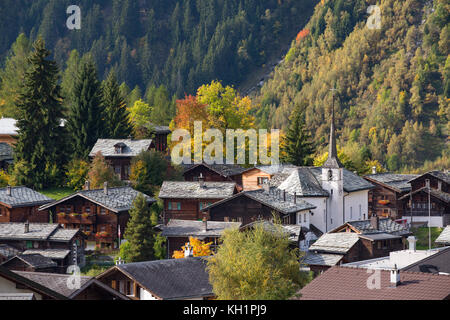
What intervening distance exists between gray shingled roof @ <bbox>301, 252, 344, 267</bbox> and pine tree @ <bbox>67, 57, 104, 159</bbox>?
30142 millimetres

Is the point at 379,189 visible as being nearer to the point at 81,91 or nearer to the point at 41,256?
the point at 81,91

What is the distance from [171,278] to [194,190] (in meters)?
27.9

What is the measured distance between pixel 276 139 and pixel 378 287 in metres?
59.6

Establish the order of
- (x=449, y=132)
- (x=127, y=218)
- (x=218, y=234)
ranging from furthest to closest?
(x=449, y=132)
(x=127, y=218)
(x=218, y=234)

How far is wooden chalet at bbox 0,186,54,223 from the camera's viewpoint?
73.2m

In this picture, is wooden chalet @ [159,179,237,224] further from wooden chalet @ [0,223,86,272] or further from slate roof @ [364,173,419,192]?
slate roof @ [364,173,419,192]

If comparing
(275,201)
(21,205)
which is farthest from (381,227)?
(21,205)

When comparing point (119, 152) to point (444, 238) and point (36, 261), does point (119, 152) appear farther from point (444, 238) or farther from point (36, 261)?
point (444, 238)

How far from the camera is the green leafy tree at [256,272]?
43000mm

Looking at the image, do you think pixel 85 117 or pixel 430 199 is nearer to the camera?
pixel 85 117

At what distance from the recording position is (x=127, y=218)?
73000mm

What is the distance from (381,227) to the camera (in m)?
70.1
